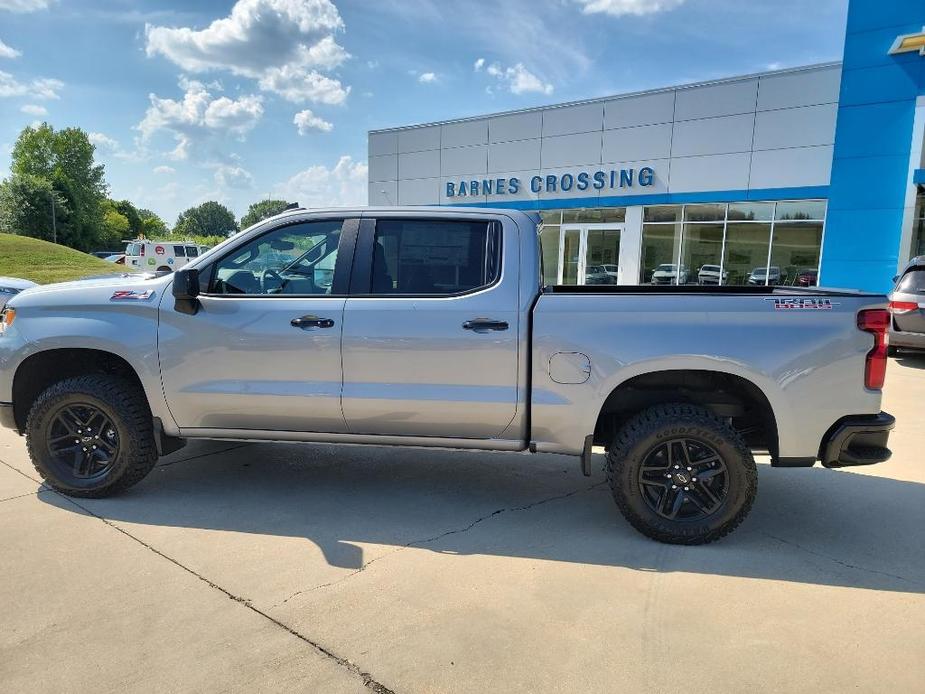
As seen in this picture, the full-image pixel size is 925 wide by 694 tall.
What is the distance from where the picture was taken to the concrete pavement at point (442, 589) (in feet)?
8.16

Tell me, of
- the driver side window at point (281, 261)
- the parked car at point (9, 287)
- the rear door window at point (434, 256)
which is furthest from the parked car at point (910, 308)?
the parked car at point (9, 287)

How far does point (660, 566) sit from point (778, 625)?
2.17 ft

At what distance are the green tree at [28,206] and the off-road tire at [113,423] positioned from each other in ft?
198

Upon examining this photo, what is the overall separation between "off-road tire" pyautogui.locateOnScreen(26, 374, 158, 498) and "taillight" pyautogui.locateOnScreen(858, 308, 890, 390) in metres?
4.32

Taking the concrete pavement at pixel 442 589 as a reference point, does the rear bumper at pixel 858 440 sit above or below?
above

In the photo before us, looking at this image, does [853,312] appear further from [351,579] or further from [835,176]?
[835,176]

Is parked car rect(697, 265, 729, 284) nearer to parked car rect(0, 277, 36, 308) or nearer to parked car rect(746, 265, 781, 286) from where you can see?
parked car rect(746, 265, 781, 286)

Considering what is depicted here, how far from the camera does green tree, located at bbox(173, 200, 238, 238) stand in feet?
453

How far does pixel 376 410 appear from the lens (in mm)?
3824

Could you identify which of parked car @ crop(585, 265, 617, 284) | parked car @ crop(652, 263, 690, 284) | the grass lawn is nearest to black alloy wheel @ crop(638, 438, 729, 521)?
parked car @ crop(652, 263, 690, 284)

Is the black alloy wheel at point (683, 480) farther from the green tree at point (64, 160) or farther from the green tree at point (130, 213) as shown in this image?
the green tree at point (130, 213)

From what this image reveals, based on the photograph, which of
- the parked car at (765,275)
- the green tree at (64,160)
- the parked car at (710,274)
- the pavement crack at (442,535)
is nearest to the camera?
the pavement crack at (442,535)

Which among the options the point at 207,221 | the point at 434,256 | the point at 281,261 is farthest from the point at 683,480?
the point at 207,221

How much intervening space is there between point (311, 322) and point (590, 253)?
1741 centimetres
